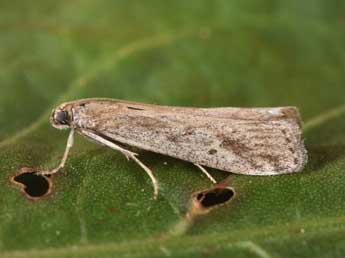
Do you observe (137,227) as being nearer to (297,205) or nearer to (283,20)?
(297,205)

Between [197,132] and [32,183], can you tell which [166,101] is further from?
[32,183]

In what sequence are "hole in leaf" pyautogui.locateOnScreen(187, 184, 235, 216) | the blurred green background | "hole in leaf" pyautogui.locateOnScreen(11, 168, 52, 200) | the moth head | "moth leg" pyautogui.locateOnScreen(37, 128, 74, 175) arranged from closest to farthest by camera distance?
1. the blurred green background
2. "hole in leaf" pyautogui.locateOnScreen(187, 184, 235, 216)
3. "hole in leaf" pyautogui.locateOnScreen(11, 168, 52, 200)
4. "moth leg" pyautogui.locateOnScreen(37, 128, 74, 175)
5. the moth head

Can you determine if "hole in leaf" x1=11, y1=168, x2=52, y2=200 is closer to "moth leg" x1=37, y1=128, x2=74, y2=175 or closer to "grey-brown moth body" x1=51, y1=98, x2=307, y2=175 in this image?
"moth leg" x1=37, y1=128, x2=74, y2=175

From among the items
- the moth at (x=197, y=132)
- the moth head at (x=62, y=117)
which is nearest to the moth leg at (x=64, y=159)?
the moth at (x=197, y=132)

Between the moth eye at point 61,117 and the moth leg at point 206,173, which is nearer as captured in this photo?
the moth leg at point 206,173

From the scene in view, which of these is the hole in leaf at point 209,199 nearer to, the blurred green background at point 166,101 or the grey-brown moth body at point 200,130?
the blurred green background at point 166,101

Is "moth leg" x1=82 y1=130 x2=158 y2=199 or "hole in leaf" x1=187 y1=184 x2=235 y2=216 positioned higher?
"moth leg" x1=82 y1=130 x2=158 y2=199

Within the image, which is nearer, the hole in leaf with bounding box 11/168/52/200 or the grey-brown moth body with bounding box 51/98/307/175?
the hole in leaf with bounding box 11/168/52/200

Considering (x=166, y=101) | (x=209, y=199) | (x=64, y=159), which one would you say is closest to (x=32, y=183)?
(x=64, y=159)

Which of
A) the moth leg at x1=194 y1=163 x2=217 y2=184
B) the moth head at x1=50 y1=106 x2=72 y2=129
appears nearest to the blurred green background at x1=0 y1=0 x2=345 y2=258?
the moth leg at x1=194 y1=163 x2=217 y2=184
